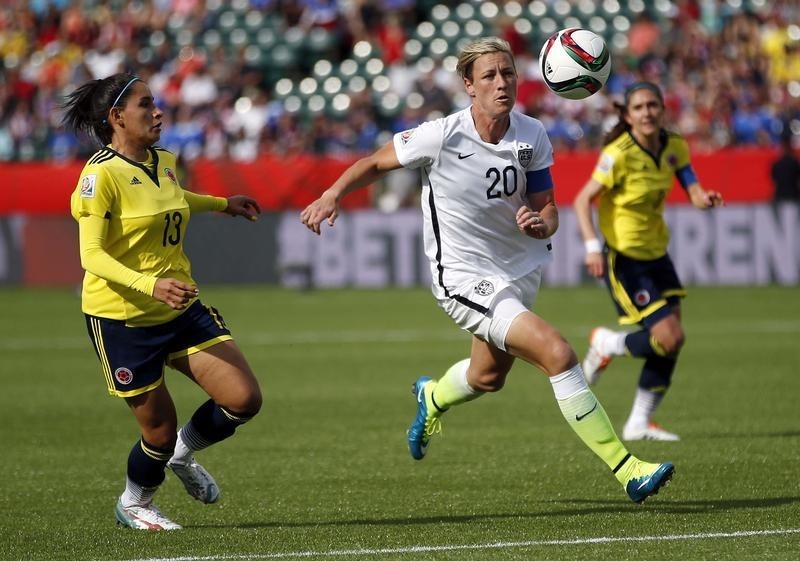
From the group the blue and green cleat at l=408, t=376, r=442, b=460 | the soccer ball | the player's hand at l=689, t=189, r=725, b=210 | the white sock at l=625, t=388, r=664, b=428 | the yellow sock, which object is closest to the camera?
the soccer ball

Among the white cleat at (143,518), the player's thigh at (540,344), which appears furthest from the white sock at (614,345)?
the white cleat at (143,518)

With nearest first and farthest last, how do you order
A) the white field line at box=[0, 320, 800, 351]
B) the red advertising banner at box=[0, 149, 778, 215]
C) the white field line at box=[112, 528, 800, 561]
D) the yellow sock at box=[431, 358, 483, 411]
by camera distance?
1. the white field line at box=[112, 528, 800, 561]
2. the yellow sock at box=[431, 358, 483, 411]
3. the white field line at box=[0, 320, 800, 351]
4. the red advertising banner at box=[0, 149, 778, 215]

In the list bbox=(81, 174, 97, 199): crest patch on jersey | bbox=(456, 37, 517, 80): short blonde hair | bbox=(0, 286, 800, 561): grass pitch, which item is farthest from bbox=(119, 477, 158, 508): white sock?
bbox=(456, 37, 517, 80): short blonde hair

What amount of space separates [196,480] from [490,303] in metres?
1.77

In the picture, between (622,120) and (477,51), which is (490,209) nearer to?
(477,51)

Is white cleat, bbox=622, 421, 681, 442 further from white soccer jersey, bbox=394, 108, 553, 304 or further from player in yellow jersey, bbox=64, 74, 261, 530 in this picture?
player in yellow jersey, bbox=64, 74, 261, 530

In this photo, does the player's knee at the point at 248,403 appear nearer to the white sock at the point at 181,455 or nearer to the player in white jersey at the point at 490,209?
the white sock at the point at 181,455

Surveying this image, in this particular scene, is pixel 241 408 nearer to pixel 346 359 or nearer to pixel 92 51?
pixel 346 359

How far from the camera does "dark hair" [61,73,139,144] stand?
23.2 ft

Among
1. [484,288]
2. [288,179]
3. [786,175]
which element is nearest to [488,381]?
[484,288]

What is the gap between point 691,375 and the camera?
1370 cm

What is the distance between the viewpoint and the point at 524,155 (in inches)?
292

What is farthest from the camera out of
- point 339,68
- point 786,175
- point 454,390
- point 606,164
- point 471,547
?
point 339,68

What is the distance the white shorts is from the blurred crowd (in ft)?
54.4
